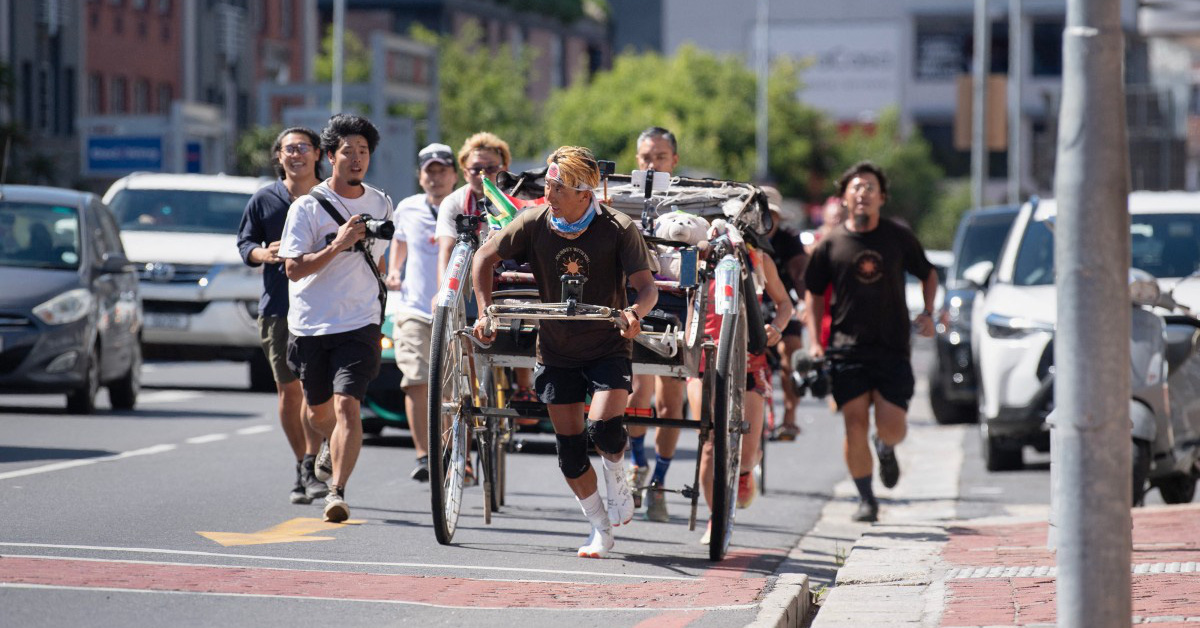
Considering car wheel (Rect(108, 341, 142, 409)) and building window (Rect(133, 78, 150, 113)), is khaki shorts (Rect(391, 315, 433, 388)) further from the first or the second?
building window (Rect(133, 78, 150, 113))

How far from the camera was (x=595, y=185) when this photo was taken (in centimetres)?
852

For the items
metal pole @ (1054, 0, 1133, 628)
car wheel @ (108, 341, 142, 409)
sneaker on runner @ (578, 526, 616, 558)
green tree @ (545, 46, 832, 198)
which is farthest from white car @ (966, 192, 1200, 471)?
green tree @ (545, 46, 832, 198)

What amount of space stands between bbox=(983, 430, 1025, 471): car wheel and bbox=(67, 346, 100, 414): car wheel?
670cm

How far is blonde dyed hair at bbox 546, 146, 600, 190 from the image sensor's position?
844cm

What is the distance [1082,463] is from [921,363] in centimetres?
2845

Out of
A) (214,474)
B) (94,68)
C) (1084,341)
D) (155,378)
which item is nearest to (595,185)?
(1084,341)

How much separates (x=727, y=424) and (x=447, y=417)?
1.20m

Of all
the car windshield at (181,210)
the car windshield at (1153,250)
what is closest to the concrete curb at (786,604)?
the car windshield at (1153,250)

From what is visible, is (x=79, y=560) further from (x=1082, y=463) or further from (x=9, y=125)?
(x=9, y=125)

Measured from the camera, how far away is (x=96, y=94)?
50812mm

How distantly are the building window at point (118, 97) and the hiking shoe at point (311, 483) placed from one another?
4199cm

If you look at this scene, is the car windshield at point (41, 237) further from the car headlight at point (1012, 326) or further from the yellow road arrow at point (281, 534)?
the yellow road arrow at point (281, 534)

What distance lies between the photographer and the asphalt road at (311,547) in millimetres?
7316

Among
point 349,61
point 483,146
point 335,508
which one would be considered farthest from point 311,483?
point 349,61
